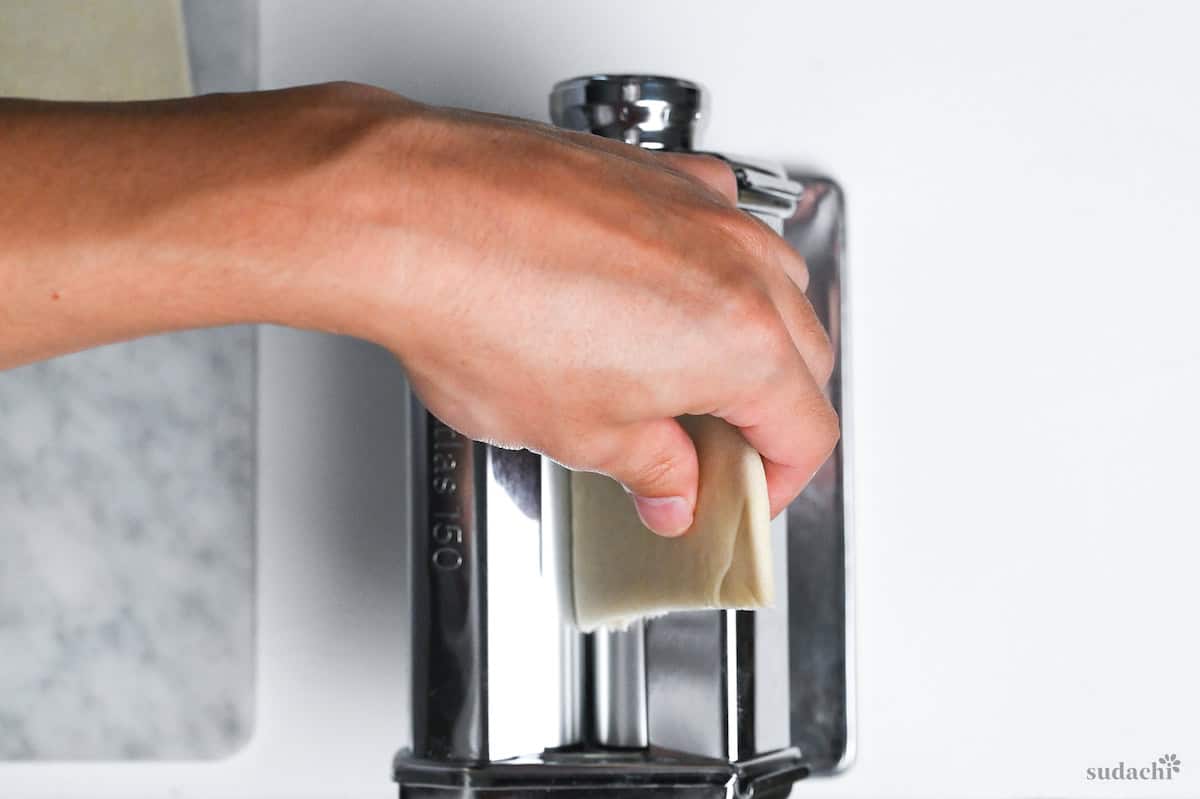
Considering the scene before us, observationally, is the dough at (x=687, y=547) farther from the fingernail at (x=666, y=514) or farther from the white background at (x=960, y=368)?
the white background at (x=960, y=368)

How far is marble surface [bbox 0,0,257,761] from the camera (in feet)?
1.58

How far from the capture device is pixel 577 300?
0.29 metres

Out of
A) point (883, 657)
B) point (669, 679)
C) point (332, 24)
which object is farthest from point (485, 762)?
point (332, 24)

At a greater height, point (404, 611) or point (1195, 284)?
point (1195, 284)

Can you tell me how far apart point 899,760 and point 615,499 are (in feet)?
0.59

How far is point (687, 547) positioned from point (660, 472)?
0.03m

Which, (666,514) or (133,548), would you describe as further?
(133,548)

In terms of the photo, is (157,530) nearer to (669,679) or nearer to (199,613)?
(199,613)

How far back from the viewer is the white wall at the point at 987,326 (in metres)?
0.47

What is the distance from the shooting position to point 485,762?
0.38 meters

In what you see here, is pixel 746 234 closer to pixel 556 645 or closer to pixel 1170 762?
pixel 556 645

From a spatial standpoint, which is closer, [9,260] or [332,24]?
[9,260]

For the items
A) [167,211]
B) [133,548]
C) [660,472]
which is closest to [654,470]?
[660,472]

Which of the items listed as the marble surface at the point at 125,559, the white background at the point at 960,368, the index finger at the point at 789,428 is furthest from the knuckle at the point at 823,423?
the marble surface at the point at 125,559
